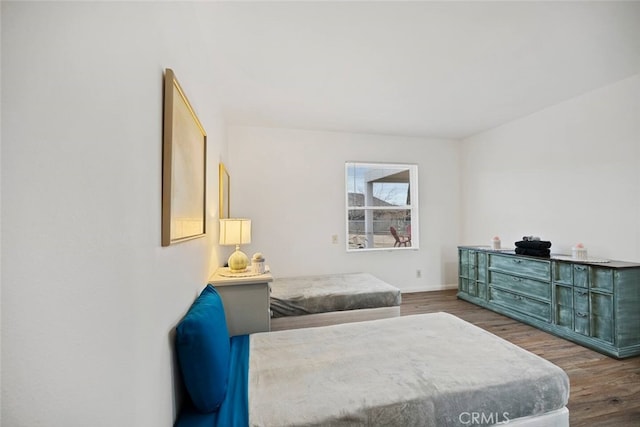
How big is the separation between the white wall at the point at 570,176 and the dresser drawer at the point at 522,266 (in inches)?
20.0

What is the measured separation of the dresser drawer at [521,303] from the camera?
3082 millimetres

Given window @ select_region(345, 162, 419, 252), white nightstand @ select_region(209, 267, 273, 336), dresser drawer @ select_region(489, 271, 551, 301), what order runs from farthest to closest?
window @ select_region(345, 162, 419, 252) < dresser drawer @ select_region(489, 271, 551, 301) < white nightstand @ select_region(209, 267, 273, 336)

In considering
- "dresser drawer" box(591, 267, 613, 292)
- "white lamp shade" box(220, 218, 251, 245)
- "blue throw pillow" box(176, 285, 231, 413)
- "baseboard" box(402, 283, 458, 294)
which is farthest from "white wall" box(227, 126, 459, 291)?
"blue throw pillow" box(176, 285, 231, 413)

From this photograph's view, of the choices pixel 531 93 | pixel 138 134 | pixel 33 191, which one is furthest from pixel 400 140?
pixel 33 191

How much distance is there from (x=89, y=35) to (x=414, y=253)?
469 cm

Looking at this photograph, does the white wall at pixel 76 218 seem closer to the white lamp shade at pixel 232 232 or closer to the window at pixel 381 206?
the white lamp shade at pixel 232 232

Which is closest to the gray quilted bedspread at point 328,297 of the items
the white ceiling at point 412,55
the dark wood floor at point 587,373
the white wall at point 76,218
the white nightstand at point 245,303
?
the white nightstand at point 245,303

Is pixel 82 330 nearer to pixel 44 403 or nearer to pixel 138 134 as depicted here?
pixel 44 403

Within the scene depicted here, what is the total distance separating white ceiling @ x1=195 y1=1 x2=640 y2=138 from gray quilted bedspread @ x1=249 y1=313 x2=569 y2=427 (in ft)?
7.13

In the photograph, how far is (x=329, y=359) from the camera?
5.14 ft

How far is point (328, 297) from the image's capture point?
116 inches
